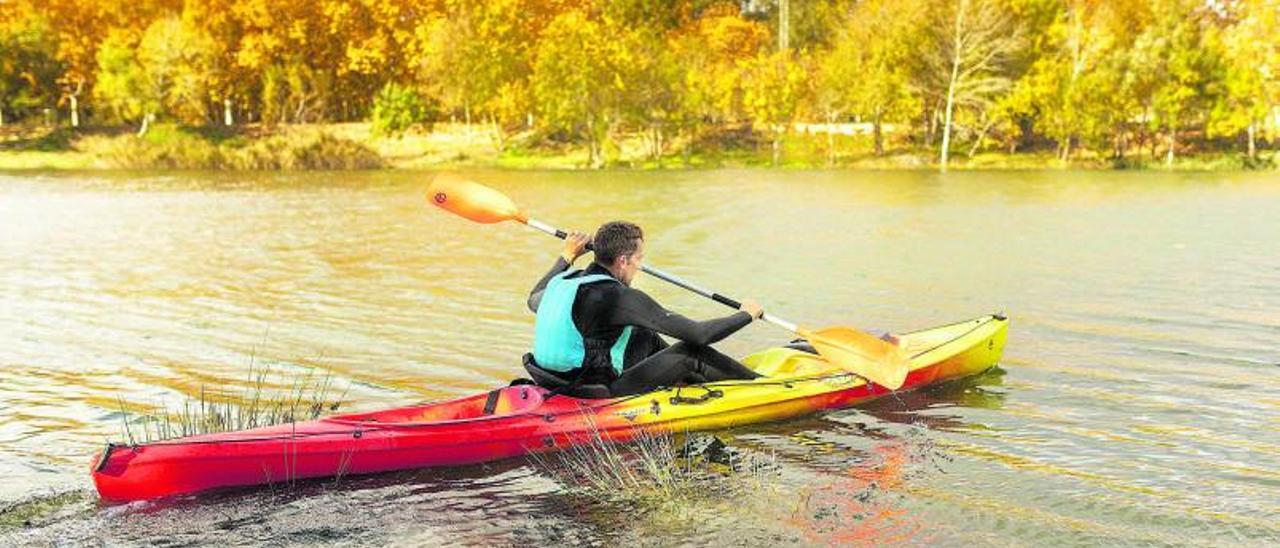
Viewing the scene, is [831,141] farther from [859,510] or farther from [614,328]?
[859,510]

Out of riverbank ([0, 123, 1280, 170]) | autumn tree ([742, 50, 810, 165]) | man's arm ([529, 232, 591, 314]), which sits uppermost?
autumn tree ([742, 50, 810, 165])

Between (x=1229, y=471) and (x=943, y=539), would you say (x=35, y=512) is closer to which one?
(x=943, y=539)

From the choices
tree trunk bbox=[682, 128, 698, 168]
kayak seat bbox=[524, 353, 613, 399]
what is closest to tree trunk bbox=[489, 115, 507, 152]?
tree trunk bbox=[682, 128, 698, 168]

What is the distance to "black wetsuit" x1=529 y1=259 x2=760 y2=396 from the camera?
242 inches

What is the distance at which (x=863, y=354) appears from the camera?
23.2 feet

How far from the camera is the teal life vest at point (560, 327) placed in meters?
6.14

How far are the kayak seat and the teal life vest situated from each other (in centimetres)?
3

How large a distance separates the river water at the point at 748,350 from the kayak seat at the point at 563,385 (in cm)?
48

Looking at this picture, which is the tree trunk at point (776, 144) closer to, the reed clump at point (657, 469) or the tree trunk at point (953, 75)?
the tree trunk at point (953, 75)

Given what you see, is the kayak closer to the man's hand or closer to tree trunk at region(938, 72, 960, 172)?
the man's hand

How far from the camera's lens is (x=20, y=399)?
7.55m

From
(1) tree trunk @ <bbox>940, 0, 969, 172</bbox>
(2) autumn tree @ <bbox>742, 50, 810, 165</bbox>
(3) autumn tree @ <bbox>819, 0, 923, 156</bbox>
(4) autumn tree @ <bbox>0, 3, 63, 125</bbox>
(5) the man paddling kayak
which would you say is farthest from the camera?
(4) autumn tree @ <bbox>0, 3, 63, 125</bbox>

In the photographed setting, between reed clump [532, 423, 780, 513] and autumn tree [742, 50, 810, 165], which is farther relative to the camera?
autumn tree [742, 50, 810, 165]

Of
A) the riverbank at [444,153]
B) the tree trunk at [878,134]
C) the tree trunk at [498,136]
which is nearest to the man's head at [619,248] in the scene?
the riverbank at [444,153]
